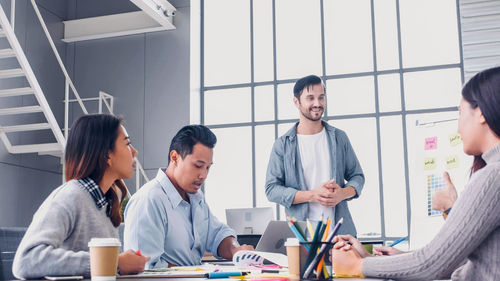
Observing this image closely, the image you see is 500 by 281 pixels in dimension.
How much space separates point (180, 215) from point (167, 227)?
10cm

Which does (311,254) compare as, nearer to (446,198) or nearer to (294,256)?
(294,256)

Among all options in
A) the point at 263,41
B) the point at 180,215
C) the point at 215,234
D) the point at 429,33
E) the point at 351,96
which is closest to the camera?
the point at 180,215

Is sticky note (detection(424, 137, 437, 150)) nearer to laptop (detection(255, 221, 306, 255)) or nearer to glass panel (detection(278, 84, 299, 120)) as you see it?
laptop (detection(255, 221, 306, 255))

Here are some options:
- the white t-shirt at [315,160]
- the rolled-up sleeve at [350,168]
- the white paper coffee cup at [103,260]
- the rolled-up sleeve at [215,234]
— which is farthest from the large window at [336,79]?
the white paper coffee cup at [103,260]

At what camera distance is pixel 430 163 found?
3068mm

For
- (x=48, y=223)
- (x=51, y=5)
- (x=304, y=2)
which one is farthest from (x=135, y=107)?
(x=48, y=223)

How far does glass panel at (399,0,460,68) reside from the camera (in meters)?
6.96

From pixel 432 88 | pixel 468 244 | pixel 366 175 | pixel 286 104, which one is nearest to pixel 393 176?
pixel 366 175

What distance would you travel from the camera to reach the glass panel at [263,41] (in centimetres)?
760

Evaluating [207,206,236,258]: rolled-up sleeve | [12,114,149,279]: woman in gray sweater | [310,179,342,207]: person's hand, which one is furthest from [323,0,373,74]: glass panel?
[12,114,149,279]: woman in gray sweater

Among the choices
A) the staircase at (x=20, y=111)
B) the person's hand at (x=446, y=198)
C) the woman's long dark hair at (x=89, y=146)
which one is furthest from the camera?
the staircase at (x=20, y=111)

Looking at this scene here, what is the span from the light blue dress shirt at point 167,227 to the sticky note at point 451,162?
1228 millimetres

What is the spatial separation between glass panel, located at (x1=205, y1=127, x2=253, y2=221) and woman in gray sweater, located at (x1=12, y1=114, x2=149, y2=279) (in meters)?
5.31

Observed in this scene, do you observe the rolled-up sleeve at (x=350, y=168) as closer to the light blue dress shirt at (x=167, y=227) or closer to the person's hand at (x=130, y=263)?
the light blue dress shirt at (x=167, y=227)
